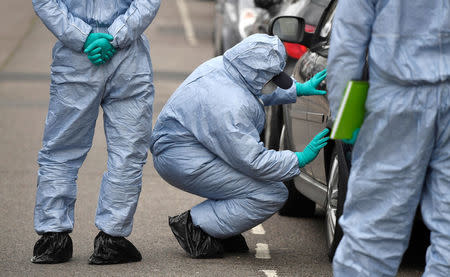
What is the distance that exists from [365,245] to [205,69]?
77.5 inches

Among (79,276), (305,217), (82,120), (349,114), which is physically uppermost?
(349,114)

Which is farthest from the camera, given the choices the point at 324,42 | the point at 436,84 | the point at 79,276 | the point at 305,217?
the point at 305,217

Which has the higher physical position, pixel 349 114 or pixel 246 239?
pixel 349 114

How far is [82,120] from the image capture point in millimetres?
5684

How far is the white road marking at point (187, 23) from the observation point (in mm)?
20109

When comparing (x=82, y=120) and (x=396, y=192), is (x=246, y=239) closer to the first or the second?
(x=82, y=120)

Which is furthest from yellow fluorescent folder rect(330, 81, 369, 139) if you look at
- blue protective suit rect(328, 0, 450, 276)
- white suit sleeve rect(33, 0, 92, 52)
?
white suit sleeve rect(33, 0, 92, 52)

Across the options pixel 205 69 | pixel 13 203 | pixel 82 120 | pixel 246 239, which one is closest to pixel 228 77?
pixel 205 69

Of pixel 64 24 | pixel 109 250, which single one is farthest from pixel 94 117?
pixel 109 250

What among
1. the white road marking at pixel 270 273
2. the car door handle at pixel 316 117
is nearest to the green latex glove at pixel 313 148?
the car door handle at pixel 316 117

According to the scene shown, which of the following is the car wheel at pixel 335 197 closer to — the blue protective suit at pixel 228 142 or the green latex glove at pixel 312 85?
the blue protective suit at pixel 228 142

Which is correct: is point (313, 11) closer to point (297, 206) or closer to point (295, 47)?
point (295, 47)

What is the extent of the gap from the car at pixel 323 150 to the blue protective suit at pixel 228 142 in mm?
240

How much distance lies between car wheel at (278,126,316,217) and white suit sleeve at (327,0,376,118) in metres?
2.89
